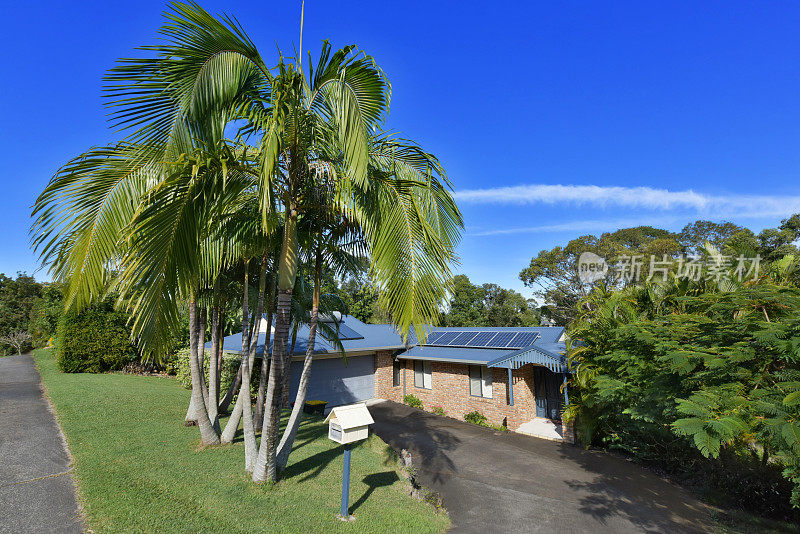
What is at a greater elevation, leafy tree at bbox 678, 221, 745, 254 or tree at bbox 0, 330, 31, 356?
leafy tree at bbox 678, 221, 745, 254

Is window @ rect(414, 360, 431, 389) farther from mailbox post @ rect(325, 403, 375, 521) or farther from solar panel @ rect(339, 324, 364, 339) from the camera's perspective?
mailbox post @ rect(325, 403, 375, 521)

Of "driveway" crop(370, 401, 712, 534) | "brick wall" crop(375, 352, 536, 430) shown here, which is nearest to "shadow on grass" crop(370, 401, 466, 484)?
"driveway" crop(370, 401, 712, 534)

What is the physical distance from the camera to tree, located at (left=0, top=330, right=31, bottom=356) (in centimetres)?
3192

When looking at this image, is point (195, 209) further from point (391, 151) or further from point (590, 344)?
point (590, 344)

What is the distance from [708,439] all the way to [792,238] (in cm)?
3555

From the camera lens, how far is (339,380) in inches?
697

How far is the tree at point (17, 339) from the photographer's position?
31.9 metres

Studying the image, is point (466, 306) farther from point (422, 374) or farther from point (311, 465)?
point (311, 465)

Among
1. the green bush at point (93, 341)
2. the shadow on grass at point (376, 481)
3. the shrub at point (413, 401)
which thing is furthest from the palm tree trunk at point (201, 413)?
the green bush at point (93, 341)

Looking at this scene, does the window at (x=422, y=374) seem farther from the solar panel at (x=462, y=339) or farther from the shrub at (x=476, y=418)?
the shrub at (x=476, y=418)

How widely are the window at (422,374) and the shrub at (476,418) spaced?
110 inches

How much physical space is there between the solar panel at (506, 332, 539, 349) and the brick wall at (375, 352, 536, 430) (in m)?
1.07

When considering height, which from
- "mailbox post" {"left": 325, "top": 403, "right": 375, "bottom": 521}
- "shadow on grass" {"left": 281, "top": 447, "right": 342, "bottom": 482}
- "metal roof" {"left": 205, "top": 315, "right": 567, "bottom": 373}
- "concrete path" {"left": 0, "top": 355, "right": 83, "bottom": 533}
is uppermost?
"metal roof" {"left": 205, "top": 315, "right": 567, "bottom": 373}

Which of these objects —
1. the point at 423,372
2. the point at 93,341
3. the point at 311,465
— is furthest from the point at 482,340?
the point at 93,341
